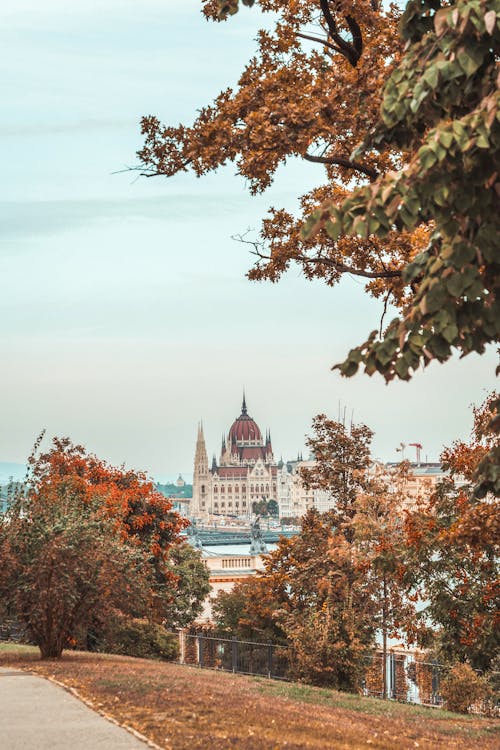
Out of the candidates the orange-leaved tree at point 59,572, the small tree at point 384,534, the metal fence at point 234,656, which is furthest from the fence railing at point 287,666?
the orange-leaved tree at point 59,572

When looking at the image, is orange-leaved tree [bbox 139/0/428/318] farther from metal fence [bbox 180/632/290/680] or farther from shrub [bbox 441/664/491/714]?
metal fence [bbox 180/632/290/680]

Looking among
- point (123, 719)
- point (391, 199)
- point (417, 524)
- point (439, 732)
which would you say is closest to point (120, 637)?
point (417, 524)

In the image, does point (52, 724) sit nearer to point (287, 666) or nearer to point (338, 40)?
point (338, 40)

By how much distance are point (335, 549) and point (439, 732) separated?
14042 mm

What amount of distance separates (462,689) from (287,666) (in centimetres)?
891

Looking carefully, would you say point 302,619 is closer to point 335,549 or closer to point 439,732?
point 335,549

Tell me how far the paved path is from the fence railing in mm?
13392

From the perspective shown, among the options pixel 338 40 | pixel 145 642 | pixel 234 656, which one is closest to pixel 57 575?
pixel 338 40

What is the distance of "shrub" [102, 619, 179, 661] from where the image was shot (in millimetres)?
29734

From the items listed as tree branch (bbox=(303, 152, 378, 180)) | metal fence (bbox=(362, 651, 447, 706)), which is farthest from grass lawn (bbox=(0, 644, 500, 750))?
metal fence (bbox=(362, 651, 447, 706))

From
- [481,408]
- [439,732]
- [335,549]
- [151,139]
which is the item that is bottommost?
[439,732]

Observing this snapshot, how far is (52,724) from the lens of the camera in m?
9.40

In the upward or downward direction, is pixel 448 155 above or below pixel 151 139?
below

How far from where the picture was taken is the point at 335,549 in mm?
25984
